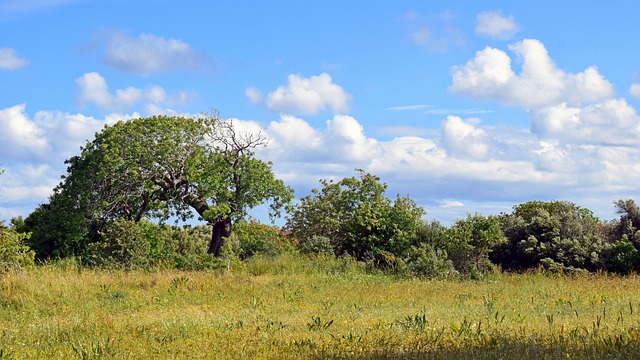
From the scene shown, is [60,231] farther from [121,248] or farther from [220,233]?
[220,233]

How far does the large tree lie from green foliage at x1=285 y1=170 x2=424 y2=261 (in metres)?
1.41

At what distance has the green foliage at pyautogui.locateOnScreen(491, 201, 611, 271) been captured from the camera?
27703 mm

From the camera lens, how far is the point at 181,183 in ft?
93.6

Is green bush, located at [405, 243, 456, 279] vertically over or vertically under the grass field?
over

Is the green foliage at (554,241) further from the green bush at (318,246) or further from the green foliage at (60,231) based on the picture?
the green foliage at (60,231)

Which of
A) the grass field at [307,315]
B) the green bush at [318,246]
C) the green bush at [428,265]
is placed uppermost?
the green bush at [318,246]

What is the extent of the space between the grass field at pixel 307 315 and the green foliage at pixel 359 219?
11.5ft

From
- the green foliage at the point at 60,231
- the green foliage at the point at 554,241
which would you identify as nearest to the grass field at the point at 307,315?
the green foliage at the point at 60,231

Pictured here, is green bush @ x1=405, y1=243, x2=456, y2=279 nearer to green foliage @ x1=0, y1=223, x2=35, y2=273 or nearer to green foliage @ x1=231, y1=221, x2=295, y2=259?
green foliage @ x1=231, y1=221, x2=295, y2=259

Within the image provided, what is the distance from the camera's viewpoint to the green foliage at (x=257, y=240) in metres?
28.2

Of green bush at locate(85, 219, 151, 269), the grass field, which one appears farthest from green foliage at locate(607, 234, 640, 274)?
green bush at locate(85, 219, 151, 269)

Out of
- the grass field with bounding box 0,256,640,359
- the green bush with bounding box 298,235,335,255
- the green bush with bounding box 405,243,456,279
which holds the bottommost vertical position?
the grass field with bounding box 0,256,640,359

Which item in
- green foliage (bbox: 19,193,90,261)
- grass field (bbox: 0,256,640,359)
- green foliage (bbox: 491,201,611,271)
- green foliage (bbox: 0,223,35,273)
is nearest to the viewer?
grass field (bbox: 0,256,640,359)

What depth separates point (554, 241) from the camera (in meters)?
28.5
